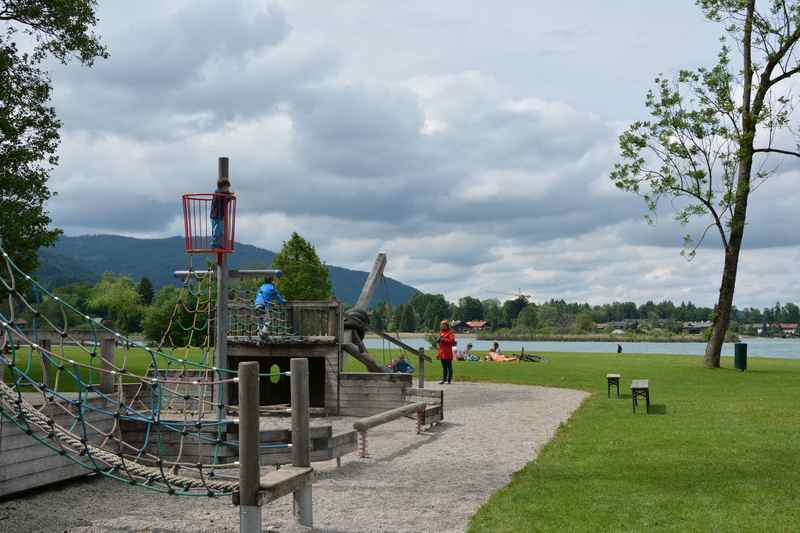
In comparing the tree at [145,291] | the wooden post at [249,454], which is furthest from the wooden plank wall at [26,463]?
the tree at [145,291]

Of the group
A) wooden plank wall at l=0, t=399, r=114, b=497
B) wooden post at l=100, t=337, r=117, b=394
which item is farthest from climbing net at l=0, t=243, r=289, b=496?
wooden plank wall at l=0, t=399, r=114, b=497

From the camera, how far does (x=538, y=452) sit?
43.9 feet

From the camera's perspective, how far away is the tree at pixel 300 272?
64.7 meters

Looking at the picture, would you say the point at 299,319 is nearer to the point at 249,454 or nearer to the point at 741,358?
the point at 249,454

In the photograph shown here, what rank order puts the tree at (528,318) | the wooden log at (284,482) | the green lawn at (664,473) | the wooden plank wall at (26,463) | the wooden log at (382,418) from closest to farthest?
the wooden log at (284,482) → the green lawn at (664,473) → the wooden plank wall at (26,463) → the wooden log at (382,418) → the tree at (528,318)

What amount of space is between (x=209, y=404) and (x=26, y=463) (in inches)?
99.6

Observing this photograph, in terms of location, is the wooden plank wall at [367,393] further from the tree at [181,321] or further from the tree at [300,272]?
the tree at [300,272]

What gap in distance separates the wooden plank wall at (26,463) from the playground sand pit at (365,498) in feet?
0.61

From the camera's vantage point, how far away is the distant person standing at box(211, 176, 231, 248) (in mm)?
15250

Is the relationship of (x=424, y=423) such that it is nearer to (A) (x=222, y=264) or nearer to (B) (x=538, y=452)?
(B) (x=538, y=452)

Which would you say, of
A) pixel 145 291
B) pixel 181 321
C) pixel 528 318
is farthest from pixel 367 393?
pixel 145 291

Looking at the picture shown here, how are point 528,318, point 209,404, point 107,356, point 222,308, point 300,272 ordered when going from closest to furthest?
point 209,404 → point 107,356 → point 222,308 → point 300,272 → point 528,318

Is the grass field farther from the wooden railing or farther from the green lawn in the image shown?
the wooden railing

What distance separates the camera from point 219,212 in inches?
603
